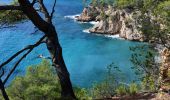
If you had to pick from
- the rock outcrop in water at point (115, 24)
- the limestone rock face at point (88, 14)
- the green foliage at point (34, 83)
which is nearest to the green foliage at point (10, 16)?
the green foliage at point (34, 83)

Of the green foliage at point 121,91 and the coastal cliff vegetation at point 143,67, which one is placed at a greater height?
the coastal cliff vegetation at point 143,67

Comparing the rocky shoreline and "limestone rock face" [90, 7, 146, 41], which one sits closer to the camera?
the rocky shoreline

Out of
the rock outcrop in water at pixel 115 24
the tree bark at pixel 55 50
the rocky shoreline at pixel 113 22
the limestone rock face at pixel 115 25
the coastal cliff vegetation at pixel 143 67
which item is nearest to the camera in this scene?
the tree bark at pixel 55 50

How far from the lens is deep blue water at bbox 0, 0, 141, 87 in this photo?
46.0 meters

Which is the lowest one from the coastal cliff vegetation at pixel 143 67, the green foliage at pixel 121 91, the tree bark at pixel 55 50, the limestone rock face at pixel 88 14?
the limestone rock face at pixel 88 14

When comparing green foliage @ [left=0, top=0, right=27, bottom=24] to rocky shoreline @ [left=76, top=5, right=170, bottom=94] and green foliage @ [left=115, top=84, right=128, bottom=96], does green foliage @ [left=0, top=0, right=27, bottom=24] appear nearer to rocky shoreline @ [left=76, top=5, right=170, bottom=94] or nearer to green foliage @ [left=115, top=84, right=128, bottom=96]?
green foliage @ [left=115, top=84, right=128, bottom=96]

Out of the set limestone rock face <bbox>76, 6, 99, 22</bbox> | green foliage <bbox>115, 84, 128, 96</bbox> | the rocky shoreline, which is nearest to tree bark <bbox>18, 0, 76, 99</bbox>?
green foliage <bbox>115, 84, 128, 96</bbox>

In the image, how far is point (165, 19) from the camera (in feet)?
48.2

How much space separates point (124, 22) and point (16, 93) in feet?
151

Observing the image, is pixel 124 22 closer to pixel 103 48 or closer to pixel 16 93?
pixel 103 48

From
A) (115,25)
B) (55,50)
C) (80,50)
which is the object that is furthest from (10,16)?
(115,25)

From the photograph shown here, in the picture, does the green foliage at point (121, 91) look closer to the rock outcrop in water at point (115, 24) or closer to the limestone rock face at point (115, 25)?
the rock outcrop in water at point (115, 24)

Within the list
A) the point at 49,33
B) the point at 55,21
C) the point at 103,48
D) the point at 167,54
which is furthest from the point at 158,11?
the point at 55,21

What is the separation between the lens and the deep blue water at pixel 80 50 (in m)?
46.0
